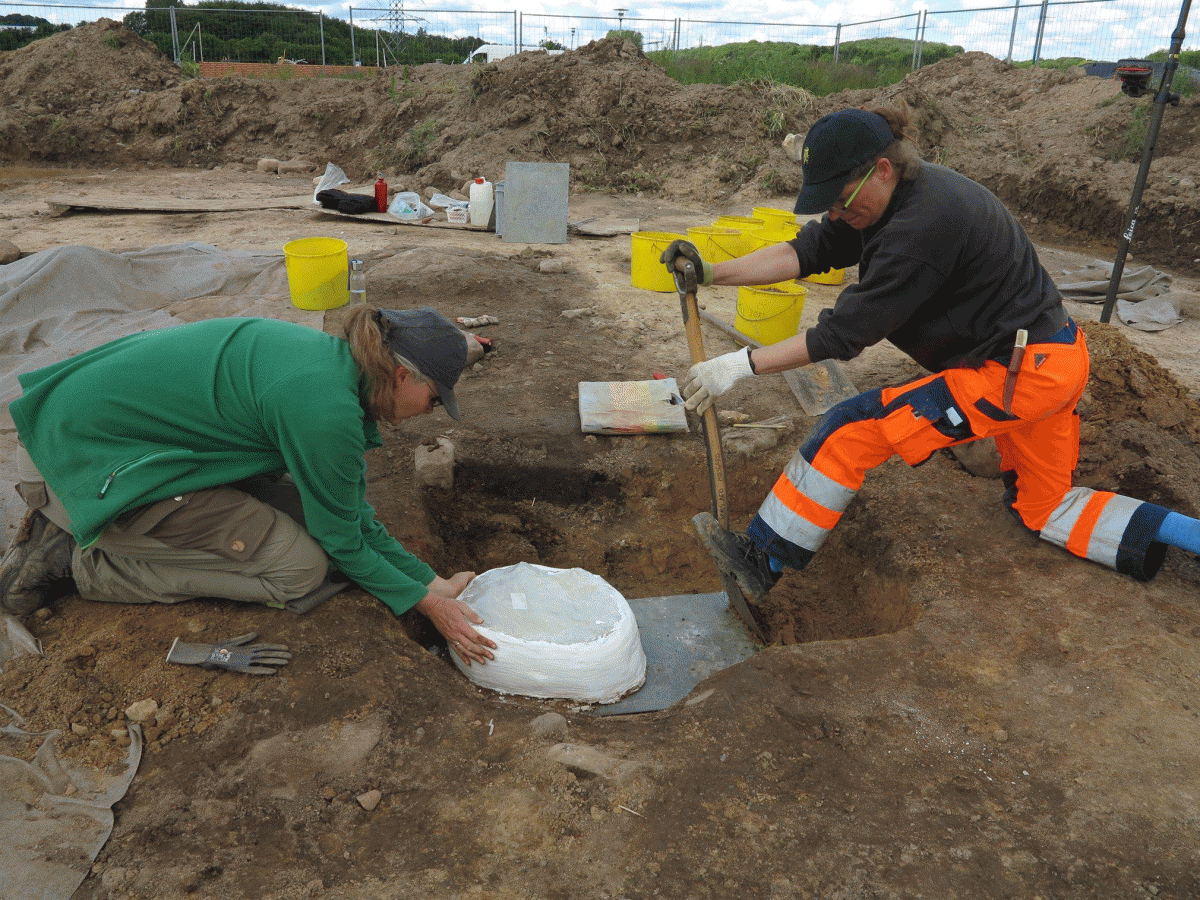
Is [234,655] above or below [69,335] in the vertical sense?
below

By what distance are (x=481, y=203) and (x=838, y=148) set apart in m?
6.94

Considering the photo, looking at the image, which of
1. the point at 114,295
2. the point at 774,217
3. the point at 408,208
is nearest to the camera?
the point at 114,295

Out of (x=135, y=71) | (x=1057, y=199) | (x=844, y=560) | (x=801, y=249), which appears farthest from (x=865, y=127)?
(x=135, y=71)

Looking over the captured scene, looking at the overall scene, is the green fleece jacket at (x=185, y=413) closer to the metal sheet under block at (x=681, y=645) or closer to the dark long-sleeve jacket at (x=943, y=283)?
the metal sheet under block at (x=681, y=645)

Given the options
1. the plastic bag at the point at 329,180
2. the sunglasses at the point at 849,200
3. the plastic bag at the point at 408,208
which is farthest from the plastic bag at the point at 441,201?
the sunglasses at the point at 849,200

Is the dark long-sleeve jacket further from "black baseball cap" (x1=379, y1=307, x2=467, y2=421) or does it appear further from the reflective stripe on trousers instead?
"black baseball cap" (x1=379, y1=307, x2=467, y2=421)

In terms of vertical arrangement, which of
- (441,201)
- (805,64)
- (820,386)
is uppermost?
(805,64)

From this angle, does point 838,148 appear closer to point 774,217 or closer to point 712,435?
point 712,435

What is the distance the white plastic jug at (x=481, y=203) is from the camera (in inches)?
347

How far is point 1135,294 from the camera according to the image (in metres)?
6.55

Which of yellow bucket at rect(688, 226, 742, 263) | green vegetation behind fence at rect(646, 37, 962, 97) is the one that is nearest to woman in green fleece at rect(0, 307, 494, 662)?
yellow bucket at rect(688, 226, 742, 263)

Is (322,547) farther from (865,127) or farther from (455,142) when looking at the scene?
(455,142)

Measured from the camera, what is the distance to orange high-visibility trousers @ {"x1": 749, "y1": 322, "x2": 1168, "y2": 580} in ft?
8.52

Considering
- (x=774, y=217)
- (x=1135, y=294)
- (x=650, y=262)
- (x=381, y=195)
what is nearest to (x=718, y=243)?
(x=650, y=262)
